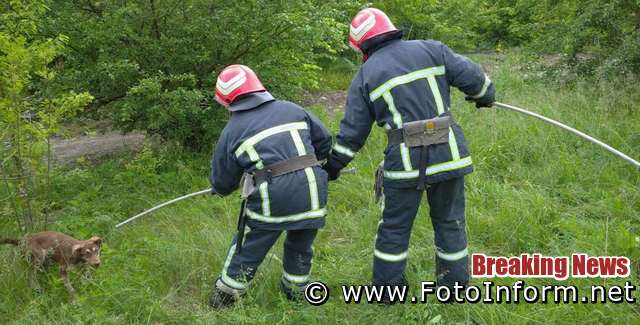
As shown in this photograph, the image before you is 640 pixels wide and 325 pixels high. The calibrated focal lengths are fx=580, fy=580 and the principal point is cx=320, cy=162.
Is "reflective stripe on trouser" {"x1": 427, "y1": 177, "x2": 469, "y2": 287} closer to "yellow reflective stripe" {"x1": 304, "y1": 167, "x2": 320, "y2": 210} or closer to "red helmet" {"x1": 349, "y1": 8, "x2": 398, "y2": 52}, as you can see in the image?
"yellow reflective stripe" {"x1": 304, "y1": 167, "x2": 320, "y2": 210}

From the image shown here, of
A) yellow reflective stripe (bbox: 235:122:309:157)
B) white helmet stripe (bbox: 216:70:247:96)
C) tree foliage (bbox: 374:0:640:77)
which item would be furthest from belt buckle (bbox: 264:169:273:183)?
tree foliage (bbox: 374:0:640:77)

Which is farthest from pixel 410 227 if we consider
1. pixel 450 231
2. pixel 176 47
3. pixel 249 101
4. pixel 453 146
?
pixel 176 47

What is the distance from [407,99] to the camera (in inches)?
139

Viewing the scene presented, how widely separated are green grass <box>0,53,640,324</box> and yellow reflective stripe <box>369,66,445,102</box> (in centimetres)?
129

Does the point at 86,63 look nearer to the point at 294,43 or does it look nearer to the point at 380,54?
the point at 294,43

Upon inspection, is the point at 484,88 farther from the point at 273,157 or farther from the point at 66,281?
the point at 66,281

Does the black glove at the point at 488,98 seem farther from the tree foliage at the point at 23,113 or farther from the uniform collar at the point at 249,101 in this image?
the tree foliage at the point at 23,113

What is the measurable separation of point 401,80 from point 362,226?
5.98ft

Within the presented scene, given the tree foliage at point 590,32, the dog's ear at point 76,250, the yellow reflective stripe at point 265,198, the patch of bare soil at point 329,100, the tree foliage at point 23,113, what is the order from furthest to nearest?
the patch of bare soil at point 329,100 < the tree foliage at point 590,32 < the tree foliage at point 23,113 < the dog's ear at point 76,250 < the yellow reflective stripe at point 265,198

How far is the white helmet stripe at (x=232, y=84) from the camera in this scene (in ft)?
12.5

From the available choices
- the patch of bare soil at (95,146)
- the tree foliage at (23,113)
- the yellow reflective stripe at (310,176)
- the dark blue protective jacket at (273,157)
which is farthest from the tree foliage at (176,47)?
the yellow reflective stripe at (310,176)

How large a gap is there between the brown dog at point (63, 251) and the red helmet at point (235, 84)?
1400 mm

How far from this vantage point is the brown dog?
4078 mm

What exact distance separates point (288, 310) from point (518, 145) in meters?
3.47
